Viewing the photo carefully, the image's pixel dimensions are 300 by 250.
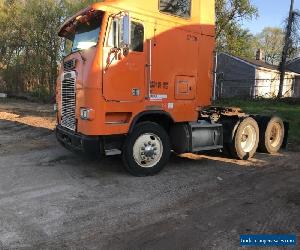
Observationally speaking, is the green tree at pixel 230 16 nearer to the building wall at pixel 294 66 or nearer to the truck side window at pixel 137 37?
the building wall at pixel 294 66

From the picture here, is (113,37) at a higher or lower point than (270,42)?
lower

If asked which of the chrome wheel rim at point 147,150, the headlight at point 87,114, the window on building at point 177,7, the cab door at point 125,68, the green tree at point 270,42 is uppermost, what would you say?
the green tree at point 270,42

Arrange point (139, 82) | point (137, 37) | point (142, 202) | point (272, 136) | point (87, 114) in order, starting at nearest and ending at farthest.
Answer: point (142, 202), point (87, 114), point (137, 37), point (139, 82), point (272, 136)

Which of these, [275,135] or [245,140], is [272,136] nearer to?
[275,135]

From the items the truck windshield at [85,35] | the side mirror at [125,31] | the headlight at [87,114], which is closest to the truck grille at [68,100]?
the headlight at [87,114]

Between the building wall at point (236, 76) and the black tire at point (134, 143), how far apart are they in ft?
93.3

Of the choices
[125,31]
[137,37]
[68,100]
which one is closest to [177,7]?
[137,37]

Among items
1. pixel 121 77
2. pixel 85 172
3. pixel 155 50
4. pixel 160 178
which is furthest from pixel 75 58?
pixel 160 178

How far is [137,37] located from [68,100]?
1925 millimetres

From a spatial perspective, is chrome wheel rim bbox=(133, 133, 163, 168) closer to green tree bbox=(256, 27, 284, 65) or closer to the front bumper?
the front bumper

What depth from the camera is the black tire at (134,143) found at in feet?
26.2

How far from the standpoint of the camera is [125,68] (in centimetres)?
784

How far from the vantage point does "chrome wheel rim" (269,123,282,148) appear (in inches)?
438

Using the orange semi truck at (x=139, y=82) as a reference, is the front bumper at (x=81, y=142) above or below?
below
